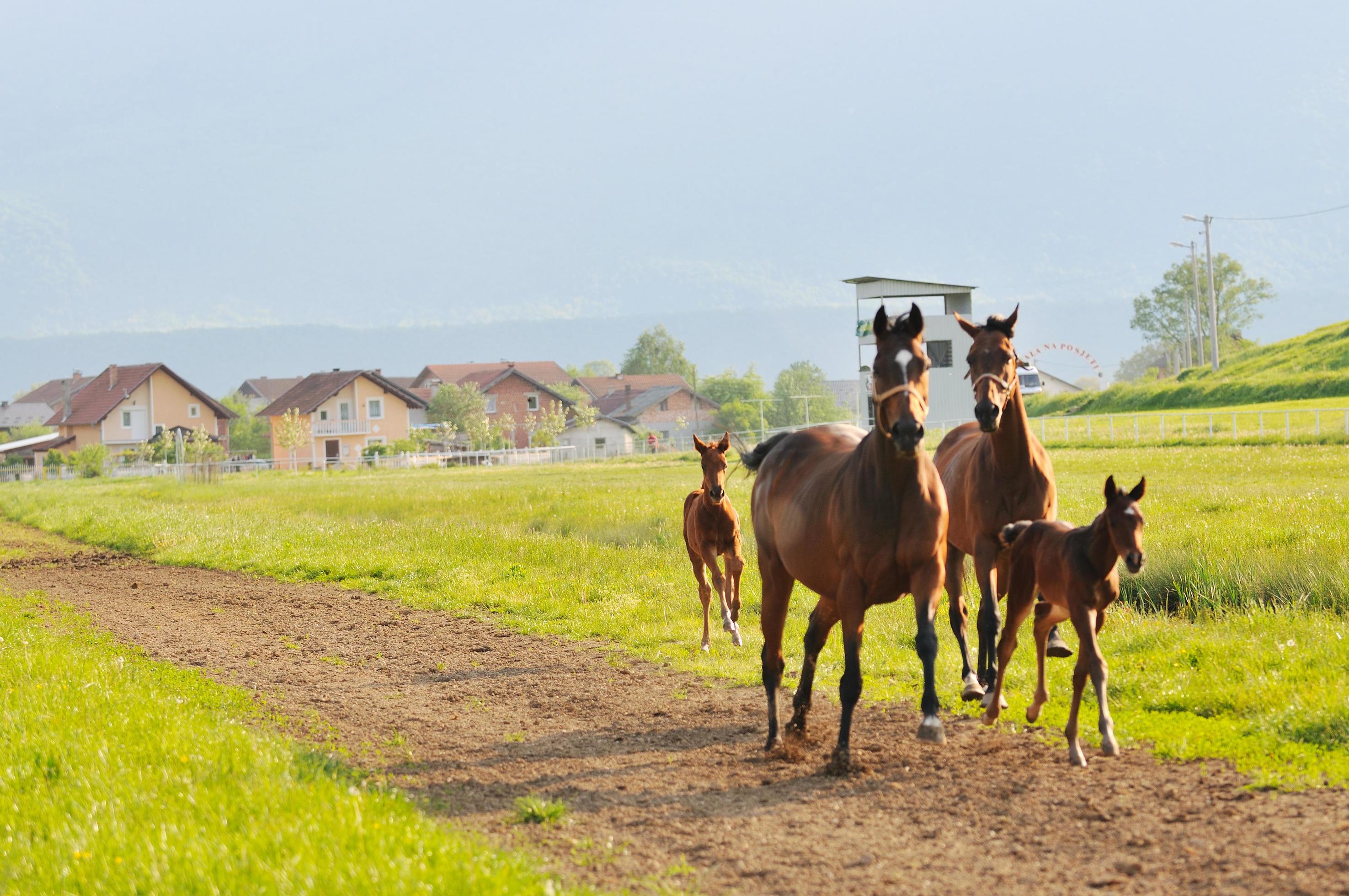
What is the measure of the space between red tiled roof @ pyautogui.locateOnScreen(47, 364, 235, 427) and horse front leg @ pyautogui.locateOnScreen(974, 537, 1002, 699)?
295 feet

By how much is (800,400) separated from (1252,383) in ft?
251

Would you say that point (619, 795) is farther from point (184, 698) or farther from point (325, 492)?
point (325, 492)

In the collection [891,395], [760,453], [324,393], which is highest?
[324,393]

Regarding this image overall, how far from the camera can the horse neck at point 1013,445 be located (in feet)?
27.5

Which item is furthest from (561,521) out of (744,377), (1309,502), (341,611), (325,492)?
(744,377)

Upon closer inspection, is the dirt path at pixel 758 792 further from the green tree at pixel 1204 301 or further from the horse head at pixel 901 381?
the green tree at pixel 1204 301

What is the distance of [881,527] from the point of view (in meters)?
6.87

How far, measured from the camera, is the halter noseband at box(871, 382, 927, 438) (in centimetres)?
662

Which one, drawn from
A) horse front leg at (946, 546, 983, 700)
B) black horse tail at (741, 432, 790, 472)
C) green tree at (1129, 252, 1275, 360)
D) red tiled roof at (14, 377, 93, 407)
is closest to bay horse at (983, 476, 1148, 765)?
horse front leg at (946, 546, 983, 700)

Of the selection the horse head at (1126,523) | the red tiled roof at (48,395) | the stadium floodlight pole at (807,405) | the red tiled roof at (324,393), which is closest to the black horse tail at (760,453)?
the horse head at (1126,523)

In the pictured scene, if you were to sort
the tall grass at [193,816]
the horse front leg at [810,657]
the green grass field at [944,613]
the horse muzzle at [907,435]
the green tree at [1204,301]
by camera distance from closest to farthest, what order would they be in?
1. the tall grass at [193,816]
2. the horse muzzle at [907,435]
3. the green grass field at [944,613]
4. the horse front leg at [810,657]
5. the green tree at [1204,301]

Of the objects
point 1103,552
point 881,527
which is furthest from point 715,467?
point 1103,552

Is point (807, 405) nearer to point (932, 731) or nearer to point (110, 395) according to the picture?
point (110, 395)

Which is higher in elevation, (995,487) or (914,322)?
(914,322)
